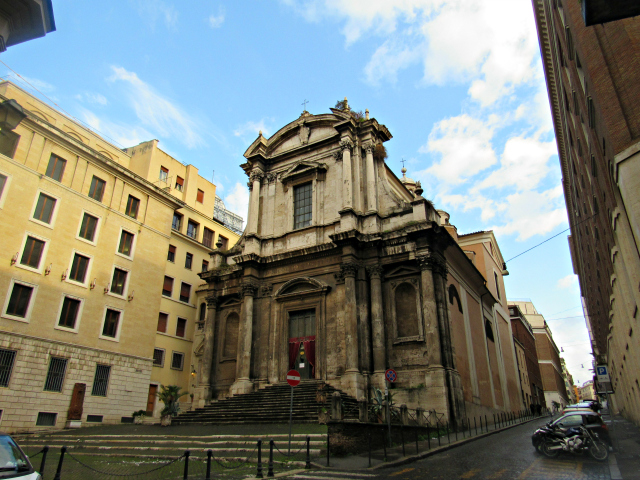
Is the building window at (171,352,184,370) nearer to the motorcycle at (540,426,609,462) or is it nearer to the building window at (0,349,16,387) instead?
the building window at (0,349,16,387)

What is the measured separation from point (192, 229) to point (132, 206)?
26.0 feet

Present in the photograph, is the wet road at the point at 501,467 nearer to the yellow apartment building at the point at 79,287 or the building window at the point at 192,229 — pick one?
the yellow apartment building at the point at 79,287

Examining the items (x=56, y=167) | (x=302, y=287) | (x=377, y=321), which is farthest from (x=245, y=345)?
(x=56, y=167)

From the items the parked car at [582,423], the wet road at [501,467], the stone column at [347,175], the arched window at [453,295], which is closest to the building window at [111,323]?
the stone column at [347,175]

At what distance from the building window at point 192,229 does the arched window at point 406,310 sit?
20.7 m

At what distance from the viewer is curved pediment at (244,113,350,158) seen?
27.2 m

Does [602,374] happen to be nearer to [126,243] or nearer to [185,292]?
[126,243]

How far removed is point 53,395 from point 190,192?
2013 centimetres

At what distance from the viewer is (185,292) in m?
34.0

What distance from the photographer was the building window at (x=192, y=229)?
36.2m

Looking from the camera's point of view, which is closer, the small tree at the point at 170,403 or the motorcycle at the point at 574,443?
the motorcycle at the point at 574,443

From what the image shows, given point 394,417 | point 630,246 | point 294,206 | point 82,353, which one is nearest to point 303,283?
point 294,206

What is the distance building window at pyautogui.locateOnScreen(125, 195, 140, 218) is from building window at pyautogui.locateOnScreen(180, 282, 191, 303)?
7.34 m

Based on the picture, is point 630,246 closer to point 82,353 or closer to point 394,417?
point 394,417
